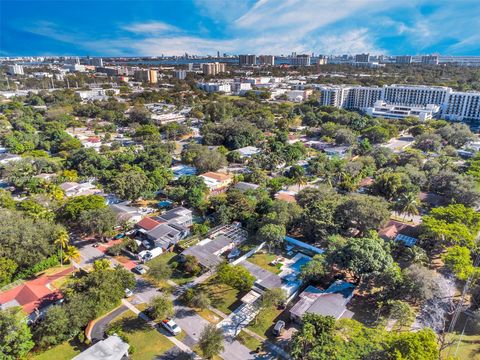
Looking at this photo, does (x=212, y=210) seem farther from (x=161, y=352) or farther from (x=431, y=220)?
(x=431, y=220)

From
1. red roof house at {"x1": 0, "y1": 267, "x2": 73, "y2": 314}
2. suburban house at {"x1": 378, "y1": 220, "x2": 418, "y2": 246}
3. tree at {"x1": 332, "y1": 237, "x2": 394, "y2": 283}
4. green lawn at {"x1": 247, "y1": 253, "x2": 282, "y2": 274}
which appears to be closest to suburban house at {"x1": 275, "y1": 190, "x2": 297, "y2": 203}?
green lawn at {"x1": 247, "y1": 253, "x2": 282, "y2": 274}

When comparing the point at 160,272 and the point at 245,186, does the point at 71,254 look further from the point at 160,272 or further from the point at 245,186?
the point at 245,186

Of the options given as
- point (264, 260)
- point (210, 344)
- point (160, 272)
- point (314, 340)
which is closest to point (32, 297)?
point (160, 272)

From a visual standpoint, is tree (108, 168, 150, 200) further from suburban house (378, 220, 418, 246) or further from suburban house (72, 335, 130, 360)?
suburban house (378, 220, 418, 246)

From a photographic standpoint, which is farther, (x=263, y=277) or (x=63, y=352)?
(x=263, y=277)

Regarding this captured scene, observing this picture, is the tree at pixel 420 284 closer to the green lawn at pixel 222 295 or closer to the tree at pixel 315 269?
the tree at pixel 315 269
